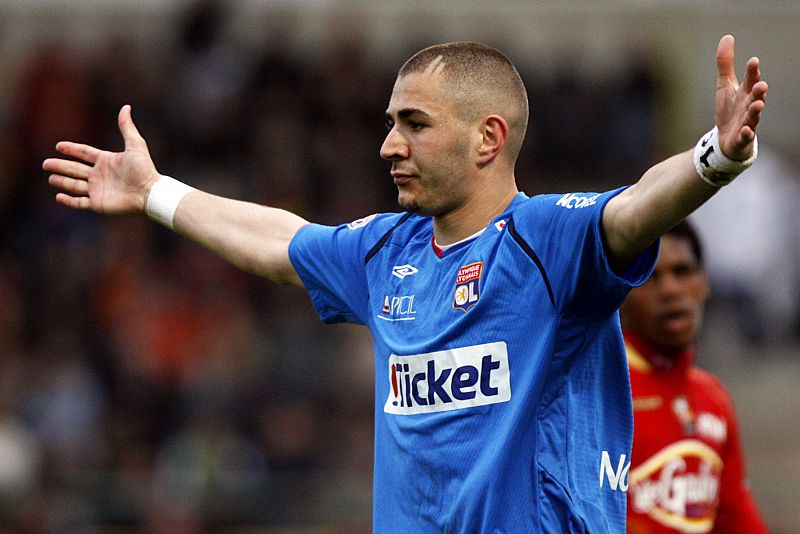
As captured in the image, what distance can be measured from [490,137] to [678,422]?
81.3 inches

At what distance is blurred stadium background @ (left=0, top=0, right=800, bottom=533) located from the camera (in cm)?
1187

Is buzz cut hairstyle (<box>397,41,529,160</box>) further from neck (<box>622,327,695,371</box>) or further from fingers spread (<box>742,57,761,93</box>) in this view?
neck (<box>622,327,695,371</box>)

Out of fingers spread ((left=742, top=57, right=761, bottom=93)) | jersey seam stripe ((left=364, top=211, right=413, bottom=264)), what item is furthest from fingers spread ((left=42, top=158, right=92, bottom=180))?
fingers spread ((left=742, top=57, right=761, bottom=93))

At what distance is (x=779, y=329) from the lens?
44.7 feet

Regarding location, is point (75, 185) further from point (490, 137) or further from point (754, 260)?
point (754, 260)

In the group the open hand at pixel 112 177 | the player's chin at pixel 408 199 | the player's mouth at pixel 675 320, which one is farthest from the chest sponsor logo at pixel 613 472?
the open hand at pixel 112 177

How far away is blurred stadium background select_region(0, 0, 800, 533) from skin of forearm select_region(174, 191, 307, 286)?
5.73 m

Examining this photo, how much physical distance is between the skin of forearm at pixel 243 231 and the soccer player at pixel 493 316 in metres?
0.45

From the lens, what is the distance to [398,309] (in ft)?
16.1

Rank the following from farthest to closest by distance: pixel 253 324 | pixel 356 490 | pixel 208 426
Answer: pixel 253 324
pixel 208 426
pixel 356 490

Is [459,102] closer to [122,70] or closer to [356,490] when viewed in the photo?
[356,490]

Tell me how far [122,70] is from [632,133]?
523cm

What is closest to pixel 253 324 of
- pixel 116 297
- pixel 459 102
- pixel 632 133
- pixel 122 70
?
pixel 116 297

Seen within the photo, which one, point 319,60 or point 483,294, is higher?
point 319,60
